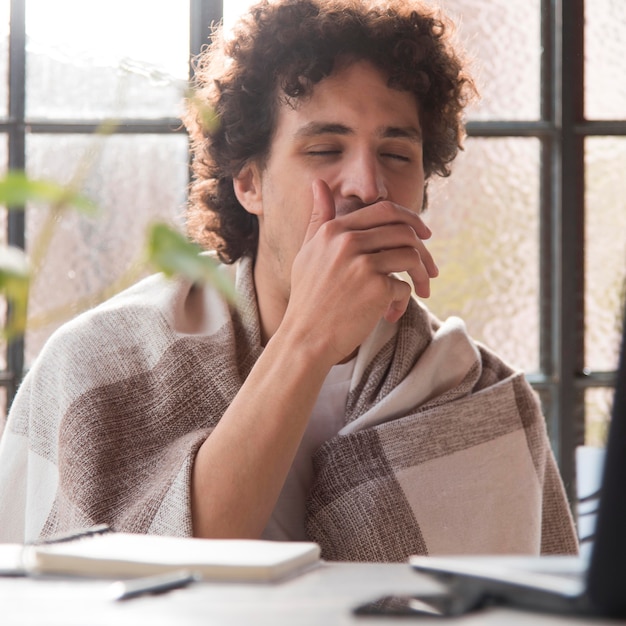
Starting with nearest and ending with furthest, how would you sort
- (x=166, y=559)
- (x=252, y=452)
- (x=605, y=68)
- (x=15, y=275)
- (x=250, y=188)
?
1. (x=15, y=275)
2. (x=166, y=559)
3. (x=252, y=452)
4. (x=250, y=188)
5. (x=605, y=68)

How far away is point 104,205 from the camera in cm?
207

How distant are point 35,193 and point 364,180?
45.8 inches

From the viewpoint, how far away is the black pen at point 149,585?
2.12 feet

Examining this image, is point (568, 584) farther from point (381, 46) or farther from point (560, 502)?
point (381, 46)

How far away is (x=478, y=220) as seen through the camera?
221 centimetres

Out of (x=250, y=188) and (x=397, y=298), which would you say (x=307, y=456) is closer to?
(x=397, y=298)

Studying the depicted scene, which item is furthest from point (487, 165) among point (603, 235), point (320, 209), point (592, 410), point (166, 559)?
point (166, 559)

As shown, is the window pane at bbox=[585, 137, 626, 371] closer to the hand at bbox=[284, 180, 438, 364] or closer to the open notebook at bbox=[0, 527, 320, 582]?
the hand at bbox=[284, 180, 438, 364]

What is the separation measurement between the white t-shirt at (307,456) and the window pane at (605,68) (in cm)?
99

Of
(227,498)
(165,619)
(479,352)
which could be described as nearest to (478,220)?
(479,352)

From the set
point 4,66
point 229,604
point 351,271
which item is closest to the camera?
point 229,604

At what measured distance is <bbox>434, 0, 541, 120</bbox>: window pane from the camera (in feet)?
7.08

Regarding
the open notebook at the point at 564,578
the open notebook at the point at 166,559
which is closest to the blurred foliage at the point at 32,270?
the open notebook at the point at 564,578

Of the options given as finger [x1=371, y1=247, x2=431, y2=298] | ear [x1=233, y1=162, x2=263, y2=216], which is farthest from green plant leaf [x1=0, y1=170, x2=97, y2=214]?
ear [x1=233, y1=162, x2=263, y2=216]
